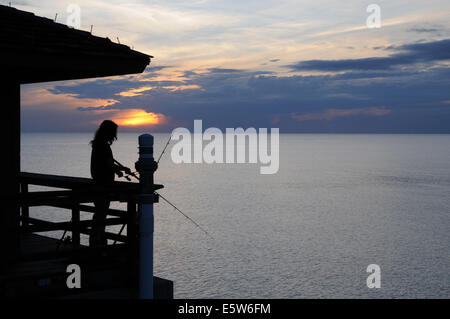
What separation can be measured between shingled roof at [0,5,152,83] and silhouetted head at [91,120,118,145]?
0.75 metres

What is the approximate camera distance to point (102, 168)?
7277 mm

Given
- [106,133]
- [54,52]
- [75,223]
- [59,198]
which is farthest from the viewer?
[106,133]

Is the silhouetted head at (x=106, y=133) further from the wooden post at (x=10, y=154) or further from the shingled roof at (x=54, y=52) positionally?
the wooden post at (x=10, y=154)

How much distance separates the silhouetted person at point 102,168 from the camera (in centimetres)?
721

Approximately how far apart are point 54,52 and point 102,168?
1.70m

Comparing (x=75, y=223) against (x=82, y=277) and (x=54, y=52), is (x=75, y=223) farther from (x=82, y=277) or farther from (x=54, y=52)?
(x=54, y=52)

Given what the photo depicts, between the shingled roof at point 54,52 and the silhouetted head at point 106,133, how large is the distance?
751mm

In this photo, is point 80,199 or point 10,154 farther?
point 10,154

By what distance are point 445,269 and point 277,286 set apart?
11.2m

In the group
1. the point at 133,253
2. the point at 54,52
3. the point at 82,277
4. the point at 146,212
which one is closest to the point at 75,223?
the point at 82,277

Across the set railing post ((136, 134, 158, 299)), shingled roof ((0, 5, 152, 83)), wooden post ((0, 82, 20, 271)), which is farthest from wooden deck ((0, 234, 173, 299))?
shingled roof ((0, 5, 152, 83))

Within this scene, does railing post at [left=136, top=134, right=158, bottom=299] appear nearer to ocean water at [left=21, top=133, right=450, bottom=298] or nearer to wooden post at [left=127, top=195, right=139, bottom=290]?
wooden post at [left=127, top=195, right=139, bottom=290]

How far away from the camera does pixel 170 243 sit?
3603 cm

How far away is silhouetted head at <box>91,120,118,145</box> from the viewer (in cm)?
737
